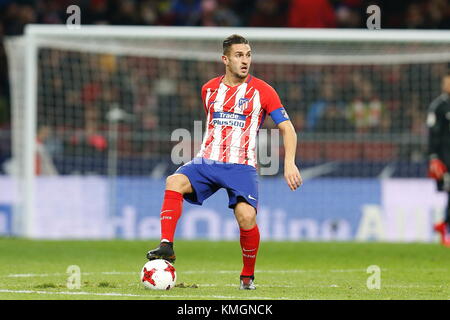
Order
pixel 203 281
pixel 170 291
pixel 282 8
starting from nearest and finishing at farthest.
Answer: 1. pixel 170 291
2. pixel 203 281
3. pixel 282 8

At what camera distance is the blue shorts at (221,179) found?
7.63m

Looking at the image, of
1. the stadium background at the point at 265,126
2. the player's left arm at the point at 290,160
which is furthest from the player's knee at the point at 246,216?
the stadium background at the point at 265,126

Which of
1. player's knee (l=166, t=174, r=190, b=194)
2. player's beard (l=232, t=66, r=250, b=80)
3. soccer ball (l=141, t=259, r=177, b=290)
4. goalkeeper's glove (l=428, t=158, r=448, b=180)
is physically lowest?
soccer ball (l=141, t=259, r=177, b=290)

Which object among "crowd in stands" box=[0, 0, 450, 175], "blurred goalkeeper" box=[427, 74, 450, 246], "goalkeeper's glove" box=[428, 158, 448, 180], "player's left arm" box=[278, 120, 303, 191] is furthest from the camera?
"crowd in stands" box=[0, 0, 450, 175]

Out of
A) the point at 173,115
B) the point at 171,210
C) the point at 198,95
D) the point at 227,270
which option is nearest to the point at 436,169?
the point at 227,270

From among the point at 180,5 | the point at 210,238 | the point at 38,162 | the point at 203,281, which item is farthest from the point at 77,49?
the point at 203,281

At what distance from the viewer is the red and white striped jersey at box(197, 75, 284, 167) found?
7.75 m

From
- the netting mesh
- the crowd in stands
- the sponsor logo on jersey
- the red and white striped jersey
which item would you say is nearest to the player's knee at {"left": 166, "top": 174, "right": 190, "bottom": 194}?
the red and white striped jersey

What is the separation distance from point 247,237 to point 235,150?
668 mm

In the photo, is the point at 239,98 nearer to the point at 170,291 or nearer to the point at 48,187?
the point at 170,291

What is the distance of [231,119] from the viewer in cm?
778

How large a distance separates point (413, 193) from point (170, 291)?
8990mm

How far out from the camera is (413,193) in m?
15.6

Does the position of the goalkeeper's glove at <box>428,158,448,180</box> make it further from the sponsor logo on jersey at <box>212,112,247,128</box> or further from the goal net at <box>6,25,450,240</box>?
the sponsor logo on jersey at <box>212,112,247,128</box>
